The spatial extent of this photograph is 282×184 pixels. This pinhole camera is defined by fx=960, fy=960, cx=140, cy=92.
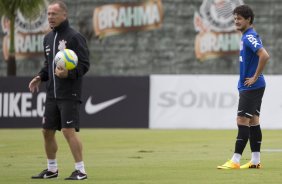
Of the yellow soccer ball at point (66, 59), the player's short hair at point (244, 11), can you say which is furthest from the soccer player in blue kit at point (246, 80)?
the yellow soccer ball at point (66, 59)

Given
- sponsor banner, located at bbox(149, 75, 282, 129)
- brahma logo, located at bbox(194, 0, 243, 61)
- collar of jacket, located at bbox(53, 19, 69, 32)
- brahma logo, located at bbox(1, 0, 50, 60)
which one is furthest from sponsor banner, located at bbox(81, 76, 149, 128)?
collar of jacket, located at bbox(53, 19, 69, 32)

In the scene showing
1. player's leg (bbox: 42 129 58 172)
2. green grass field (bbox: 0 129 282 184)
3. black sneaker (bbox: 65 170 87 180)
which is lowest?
green grass field (bbox: 0 129 282 184)

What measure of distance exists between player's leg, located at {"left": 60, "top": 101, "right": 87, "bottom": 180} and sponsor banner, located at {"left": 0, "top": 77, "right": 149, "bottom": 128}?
14005mm

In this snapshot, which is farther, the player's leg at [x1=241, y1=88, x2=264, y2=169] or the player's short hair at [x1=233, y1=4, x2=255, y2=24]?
the player's leg at [x1=241, y1=88, x2=264, y2=169]

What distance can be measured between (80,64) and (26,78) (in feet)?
47.6

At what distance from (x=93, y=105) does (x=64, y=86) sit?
14128 millimetres

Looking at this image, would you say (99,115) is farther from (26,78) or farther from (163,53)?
(163,53)

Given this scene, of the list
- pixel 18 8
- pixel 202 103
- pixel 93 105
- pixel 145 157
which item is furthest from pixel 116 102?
pixel 145 157

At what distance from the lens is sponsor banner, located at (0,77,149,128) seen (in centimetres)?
2539

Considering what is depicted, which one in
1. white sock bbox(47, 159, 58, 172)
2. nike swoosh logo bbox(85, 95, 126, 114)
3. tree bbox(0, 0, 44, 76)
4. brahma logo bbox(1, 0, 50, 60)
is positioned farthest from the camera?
brahma logo bbox(1, 0, 50, 60)

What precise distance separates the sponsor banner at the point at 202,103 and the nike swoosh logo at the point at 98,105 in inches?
36.7

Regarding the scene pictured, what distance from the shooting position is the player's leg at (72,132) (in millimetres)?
11312

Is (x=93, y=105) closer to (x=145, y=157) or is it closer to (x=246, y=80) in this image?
(x=145, y=157)

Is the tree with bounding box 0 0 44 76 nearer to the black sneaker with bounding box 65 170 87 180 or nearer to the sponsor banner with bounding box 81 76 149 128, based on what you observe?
the sponsor banner with bounding box 81 76 149 128
